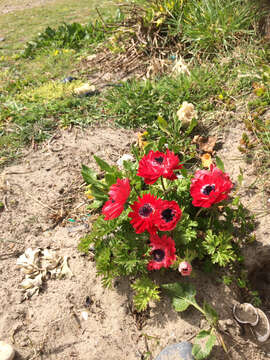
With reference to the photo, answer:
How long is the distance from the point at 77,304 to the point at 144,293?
452 millimetres

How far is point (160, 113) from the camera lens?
2836 mm

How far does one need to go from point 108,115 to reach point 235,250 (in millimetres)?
1839

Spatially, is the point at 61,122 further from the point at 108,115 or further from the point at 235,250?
the point at 235,250

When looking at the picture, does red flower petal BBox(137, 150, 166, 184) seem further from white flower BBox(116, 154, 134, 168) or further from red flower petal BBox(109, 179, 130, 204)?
white flower BBox(116, 154, 134, 168)

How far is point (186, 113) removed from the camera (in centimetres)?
259

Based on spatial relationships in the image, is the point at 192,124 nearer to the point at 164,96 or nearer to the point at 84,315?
the point at 164,96

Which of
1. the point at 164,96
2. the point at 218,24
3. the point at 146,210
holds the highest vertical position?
the point at 218,24

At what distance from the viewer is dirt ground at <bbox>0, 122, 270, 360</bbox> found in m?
1.67

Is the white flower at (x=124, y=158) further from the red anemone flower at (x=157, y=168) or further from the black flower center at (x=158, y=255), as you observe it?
the black flower center at (x=158, y=255)

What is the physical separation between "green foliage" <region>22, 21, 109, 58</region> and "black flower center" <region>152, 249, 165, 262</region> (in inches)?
151

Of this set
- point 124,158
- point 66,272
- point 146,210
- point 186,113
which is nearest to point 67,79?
point 124,158

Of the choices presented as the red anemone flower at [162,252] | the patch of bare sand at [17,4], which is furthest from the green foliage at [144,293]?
the patch of bare sand at [17,4]

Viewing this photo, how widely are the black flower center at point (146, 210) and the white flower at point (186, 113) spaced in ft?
4.33

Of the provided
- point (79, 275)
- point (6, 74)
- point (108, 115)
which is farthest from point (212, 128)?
point (6, 74)
